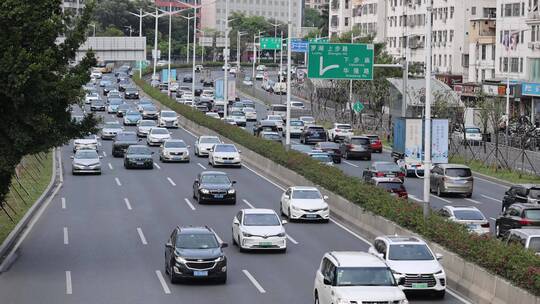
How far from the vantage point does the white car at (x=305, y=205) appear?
40875mm

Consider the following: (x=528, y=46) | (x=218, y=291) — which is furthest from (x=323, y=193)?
(x=528, y=46)

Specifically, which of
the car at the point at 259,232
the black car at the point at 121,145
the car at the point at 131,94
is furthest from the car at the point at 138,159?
the car at the point at 131,94

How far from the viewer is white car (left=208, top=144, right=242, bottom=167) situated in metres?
60.8

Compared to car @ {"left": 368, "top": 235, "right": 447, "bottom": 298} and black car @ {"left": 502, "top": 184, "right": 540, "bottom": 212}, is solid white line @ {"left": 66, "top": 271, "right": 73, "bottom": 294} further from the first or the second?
black car @ {"left": 502, "top": 184, "right": 540, "bottom": 212}

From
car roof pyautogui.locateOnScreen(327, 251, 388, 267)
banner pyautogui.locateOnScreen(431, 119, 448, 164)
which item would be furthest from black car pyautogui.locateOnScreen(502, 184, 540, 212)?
car roof pyautogui.locateOnScreen(327, 251, 388, 267)

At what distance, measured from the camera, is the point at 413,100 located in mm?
91250

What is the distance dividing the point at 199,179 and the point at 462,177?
1310 cm

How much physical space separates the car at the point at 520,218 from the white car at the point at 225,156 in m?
24.9

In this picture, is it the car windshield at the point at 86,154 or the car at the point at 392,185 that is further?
the car windshield at the point at 86,154

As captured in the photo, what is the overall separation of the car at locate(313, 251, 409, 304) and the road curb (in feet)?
36.6

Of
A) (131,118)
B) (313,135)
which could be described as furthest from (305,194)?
(131,118)

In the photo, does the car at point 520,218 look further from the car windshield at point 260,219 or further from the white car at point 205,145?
the white car at point 205,145

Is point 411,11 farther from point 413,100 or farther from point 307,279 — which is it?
point 307,279

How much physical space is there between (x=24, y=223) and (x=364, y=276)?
19.8m
